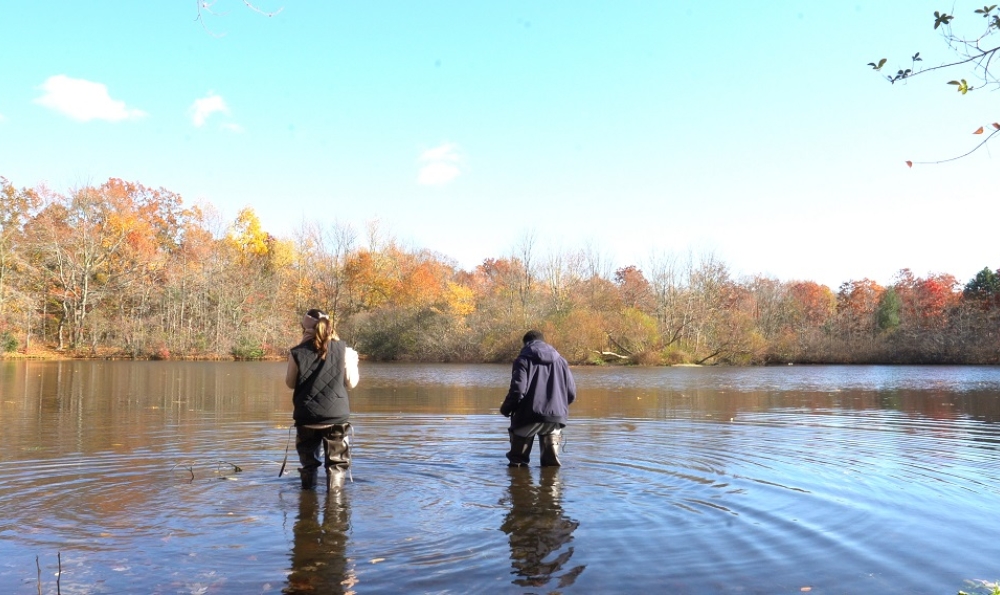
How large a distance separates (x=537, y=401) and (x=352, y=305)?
200 ft

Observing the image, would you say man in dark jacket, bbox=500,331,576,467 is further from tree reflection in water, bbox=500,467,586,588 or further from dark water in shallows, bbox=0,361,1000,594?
tree reflection in water, bbox=500,467,586,588

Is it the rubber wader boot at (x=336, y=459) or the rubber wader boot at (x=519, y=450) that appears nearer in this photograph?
the rubber wader boot at (x=336, y=459)

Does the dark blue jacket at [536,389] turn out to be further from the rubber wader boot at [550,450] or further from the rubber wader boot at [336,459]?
the rubber wader boot at [336,459]

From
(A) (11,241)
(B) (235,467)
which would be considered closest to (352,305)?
(A) (11,241)

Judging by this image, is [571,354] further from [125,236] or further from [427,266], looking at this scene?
[125,236]

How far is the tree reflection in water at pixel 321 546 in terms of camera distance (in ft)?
16.4

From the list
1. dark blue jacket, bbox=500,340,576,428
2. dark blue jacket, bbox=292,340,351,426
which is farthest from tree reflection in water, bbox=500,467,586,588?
dark blue jacket, bbox=292,340,351,426

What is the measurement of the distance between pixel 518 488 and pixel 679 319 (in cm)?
6022

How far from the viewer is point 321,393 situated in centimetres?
773

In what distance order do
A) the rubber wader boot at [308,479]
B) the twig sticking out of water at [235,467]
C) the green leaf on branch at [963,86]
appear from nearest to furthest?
the green leaf on branch at [963,86] < the rubber wader boot at [308,479] < the twig sticking out of water at [235,467]

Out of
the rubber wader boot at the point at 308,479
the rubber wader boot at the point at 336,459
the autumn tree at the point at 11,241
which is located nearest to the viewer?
the rubber wader boot at the point at 336,459

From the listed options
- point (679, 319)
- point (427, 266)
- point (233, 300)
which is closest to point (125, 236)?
point (233, 300)

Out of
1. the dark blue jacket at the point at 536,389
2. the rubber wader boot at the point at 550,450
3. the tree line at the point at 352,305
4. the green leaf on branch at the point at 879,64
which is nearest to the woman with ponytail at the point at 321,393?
the dark blue jacket at the point at 536,389

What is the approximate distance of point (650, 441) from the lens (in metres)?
12.4
